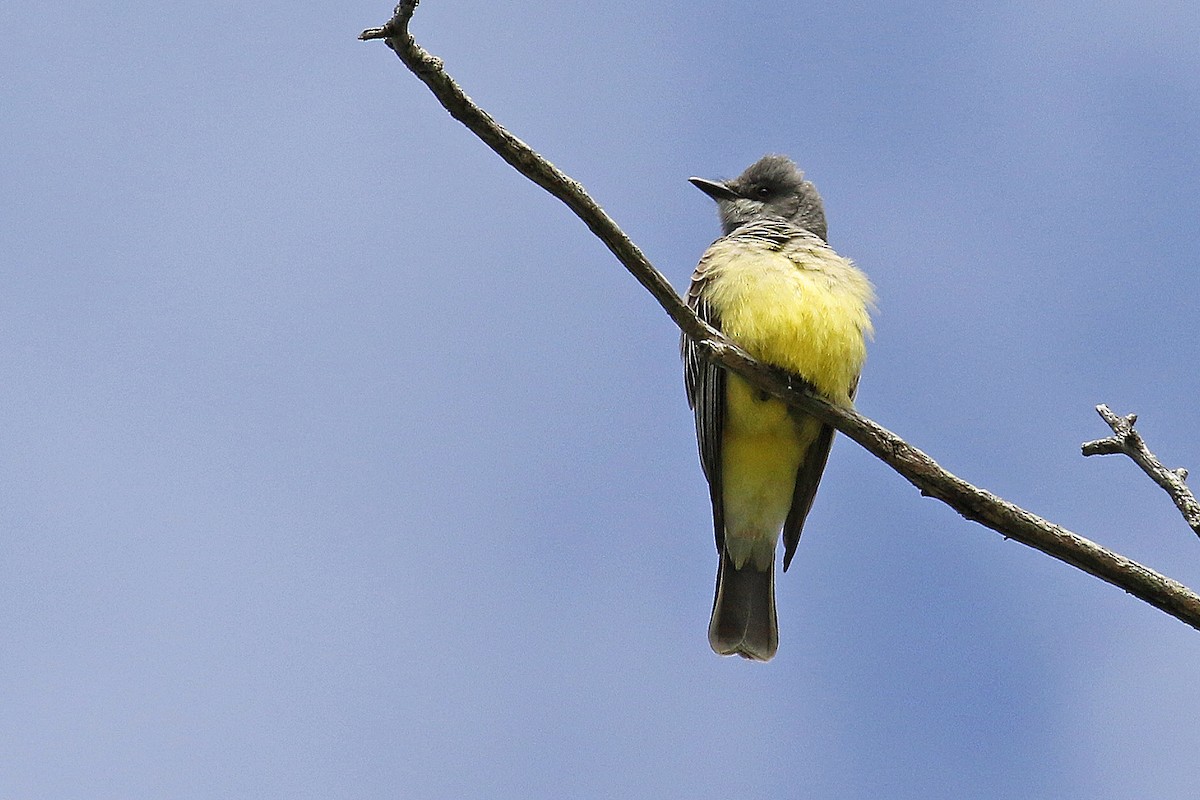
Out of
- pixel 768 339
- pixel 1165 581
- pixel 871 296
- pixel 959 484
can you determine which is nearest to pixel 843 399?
pixel 768 339

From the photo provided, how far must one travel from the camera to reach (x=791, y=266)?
788 centimetres

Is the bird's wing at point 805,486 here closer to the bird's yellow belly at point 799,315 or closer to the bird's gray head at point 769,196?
the bird's yellow belly at point 799,315

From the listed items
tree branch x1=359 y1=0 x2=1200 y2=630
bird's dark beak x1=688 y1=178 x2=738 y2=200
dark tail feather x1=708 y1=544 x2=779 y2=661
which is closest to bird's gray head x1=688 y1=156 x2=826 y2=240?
bird's dark beak x1=688 y1=178 x2=738 y2=200

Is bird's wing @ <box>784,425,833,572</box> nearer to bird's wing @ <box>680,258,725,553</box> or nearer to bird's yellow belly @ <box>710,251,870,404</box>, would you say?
bird's wing @ <box>680,258,725,553</box>

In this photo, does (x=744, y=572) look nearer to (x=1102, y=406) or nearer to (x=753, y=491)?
(x=753, y=491)

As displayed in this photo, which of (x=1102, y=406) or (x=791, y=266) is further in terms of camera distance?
(x=791, y=266)

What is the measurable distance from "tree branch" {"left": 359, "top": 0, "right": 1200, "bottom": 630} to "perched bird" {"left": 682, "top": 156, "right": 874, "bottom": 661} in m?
1.01

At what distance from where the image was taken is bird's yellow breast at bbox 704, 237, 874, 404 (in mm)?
7250

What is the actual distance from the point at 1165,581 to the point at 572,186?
2.99m

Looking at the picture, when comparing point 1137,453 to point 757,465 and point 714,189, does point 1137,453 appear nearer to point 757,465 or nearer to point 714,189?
point 757,465

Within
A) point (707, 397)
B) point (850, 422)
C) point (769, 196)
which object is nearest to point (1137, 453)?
point (850, 422)

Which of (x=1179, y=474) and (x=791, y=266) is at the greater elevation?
(x=791, y=266)

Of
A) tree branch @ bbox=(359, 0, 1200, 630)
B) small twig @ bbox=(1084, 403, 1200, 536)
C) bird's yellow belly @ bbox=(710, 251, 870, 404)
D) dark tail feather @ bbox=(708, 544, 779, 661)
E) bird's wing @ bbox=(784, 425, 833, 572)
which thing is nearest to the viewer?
tree branch @ bbox=(359, 0, 1200, 630)

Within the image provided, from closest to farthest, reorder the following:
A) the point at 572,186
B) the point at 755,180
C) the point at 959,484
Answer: the point at 572,186
the point at 959,484
the point at 755,180
